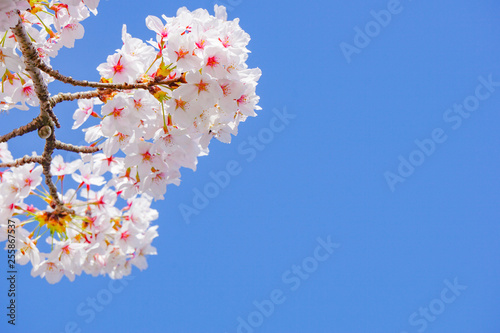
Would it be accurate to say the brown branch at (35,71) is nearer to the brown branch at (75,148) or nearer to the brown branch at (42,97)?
the brown branch at (42,97)

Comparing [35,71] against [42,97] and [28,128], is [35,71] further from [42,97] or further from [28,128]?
[28,128]

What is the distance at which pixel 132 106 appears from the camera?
6.20 feet

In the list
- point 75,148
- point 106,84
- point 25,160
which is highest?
point 25,160

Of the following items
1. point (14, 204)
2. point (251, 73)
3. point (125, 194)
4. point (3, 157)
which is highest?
point (3, 157)

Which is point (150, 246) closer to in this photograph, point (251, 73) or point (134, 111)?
point (134, 111)

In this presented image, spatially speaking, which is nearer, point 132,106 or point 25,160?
point 132,106

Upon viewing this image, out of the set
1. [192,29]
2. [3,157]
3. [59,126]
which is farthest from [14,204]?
[192,29]

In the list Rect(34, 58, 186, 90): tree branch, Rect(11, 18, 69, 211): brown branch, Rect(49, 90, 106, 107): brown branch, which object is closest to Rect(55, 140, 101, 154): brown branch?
Rect(11, 18, 69, 211): brown branch

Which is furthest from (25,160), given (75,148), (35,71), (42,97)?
(35,71)

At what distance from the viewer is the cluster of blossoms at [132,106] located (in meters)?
1.77

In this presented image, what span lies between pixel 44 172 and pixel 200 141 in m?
1.25

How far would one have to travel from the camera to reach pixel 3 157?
292cm

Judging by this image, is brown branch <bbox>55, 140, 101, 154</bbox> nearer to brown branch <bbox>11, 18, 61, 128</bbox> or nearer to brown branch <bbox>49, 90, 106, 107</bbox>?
brown branch <bbox>11, 18, 61, 128</bbox>

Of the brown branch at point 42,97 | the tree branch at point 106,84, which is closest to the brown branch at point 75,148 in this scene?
the brown branch at point 42,97
